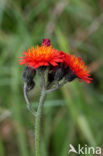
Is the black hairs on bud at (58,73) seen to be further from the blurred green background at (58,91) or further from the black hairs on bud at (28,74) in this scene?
the blurred green background at (58,91)

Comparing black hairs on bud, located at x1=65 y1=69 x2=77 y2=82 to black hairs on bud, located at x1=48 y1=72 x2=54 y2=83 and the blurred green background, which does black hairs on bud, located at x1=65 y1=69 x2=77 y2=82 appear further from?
the blurred green background

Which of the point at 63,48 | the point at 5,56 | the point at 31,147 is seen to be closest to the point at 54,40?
the point at 63,48

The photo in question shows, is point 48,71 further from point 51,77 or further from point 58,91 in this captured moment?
point 58,91

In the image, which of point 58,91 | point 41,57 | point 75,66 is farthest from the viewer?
point 58,91

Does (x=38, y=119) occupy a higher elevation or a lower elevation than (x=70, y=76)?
lower

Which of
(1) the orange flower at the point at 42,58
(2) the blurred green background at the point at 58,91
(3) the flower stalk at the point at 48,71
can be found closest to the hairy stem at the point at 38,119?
(3) the flower stalk at the point at 48,71

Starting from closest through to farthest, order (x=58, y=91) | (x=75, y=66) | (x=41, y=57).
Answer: (x=41, y=57), (x=75, y=66), (x=58, y=91)

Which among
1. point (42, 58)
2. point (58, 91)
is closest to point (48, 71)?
point (42, 58)

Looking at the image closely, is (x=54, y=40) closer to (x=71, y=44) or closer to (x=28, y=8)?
(x=71, y=44)

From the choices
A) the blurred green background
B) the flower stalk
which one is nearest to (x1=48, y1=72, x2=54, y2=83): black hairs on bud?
the flower stalk
